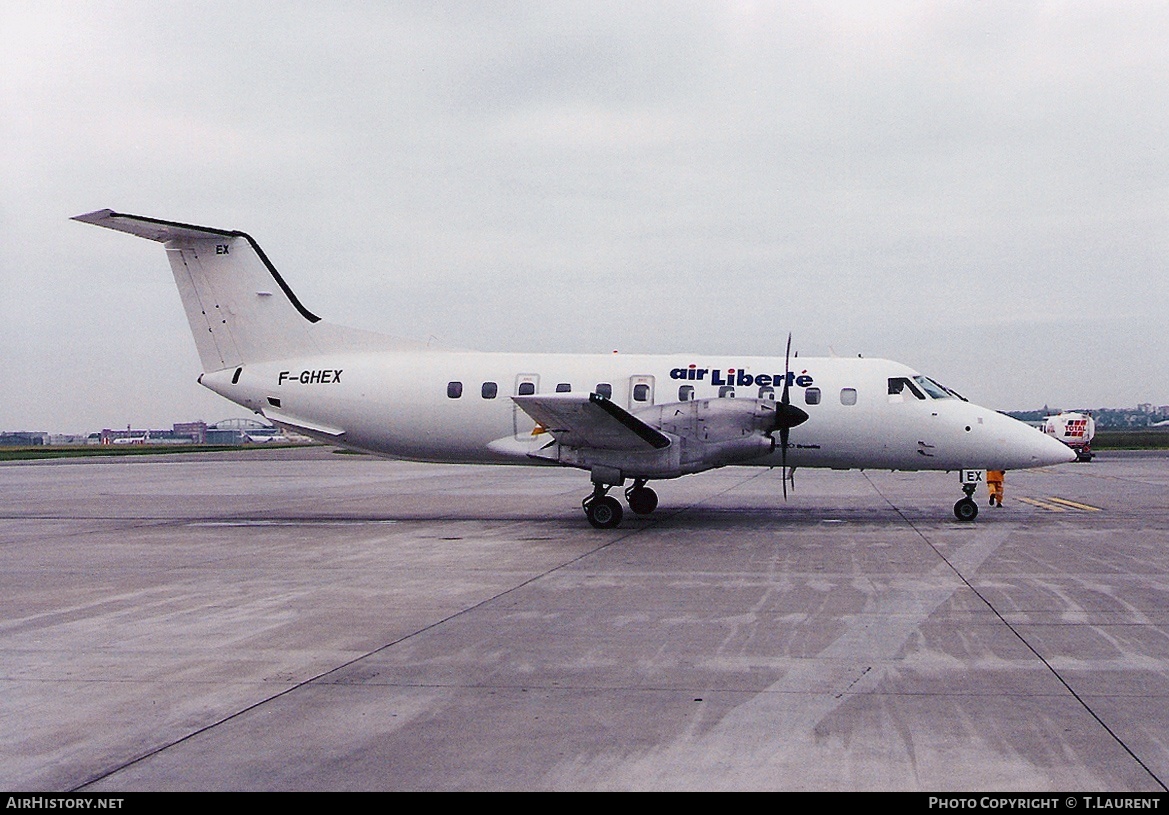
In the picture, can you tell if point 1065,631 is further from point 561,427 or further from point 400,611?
point 561,427

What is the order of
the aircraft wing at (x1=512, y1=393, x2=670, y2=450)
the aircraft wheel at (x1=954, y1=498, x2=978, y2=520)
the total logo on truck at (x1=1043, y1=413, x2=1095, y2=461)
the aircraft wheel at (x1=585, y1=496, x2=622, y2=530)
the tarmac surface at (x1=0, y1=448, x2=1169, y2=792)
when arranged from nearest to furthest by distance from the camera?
1. the tarmac surface at (x1=0, y1=448, x2=1169, y2=792)
2. the aircraft wing at (x1=512, y1=393, x2=670, y2=450)
3. the aircraft wheel at (x1=585, y1=496, x2=622, y2=530)
4. the aircraft wheel at (x1=954, y1=498, x2=978, y2=520)
5. the total logo on truck at (x1=1043, y1=413, x2=1095, y2=461)

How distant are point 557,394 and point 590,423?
1.07 metres

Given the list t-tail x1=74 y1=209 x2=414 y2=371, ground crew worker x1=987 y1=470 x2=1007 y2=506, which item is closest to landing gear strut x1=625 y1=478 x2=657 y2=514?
t-tail x1=74 y1=209 x2=414 y2=371

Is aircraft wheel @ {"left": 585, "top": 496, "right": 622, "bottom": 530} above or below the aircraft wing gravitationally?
below

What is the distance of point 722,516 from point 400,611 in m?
11.1

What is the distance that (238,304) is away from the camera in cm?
2006

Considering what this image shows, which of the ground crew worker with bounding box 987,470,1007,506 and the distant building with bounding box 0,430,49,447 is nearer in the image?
the ground crew worker with bounding box 987,470,1007,506

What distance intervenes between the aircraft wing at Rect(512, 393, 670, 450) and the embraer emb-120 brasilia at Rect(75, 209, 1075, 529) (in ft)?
0.21

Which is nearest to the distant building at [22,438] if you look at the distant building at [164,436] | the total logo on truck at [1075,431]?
the distant building at [164,436]

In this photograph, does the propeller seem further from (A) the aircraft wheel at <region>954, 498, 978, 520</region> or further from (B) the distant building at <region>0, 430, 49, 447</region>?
(B) the distant building at <region>0, 430, 49, 447</region>

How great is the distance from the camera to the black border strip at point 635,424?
16.0m

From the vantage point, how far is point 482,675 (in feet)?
23.6

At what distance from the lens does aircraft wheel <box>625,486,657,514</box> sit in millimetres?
19375

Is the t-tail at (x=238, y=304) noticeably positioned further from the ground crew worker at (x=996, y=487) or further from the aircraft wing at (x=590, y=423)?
the ground crew worker at (x=996, y=487)
